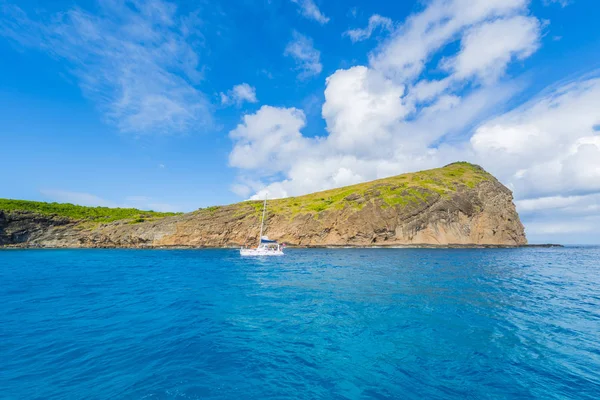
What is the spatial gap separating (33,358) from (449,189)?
133473mm

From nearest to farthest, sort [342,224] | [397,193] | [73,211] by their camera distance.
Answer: [342,224] < [397,193] < [73,211]

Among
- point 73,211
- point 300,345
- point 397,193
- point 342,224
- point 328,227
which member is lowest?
point 300,345

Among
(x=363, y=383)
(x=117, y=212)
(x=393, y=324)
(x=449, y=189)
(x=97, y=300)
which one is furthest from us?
(x=117, y=212)

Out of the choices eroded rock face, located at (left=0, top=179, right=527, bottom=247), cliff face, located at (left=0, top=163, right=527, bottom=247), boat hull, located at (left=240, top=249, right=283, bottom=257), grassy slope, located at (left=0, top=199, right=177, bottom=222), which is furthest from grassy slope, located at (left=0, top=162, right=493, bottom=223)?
boat hull, located at (left=240, top=249, right=283, bottom=257)

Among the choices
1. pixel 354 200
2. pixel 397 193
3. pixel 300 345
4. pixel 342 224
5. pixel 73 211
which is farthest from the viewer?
pixel 73 211

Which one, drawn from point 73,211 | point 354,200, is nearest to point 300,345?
point 354,200

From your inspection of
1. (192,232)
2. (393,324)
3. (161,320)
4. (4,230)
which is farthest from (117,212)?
(393,324)

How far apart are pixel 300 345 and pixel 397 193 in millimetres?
114857

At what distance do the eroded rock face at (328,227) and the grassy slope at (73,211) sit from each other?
8.40 m

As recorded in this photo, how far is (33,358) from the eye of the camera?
11820 mm

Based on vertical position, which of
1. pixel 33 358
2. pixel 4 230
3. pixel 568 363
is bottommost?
pixel 33 358

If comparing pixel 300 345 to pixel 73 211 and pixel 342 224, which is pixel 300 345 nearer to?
pixel 342 224

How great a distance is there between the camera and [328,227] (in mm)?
112375

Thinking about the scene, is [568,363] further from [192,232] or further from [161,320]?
[192,232]
